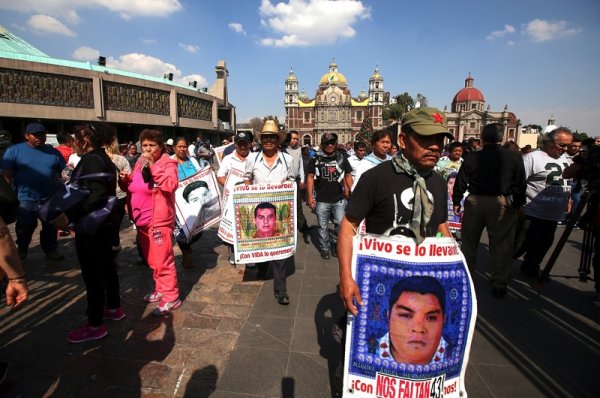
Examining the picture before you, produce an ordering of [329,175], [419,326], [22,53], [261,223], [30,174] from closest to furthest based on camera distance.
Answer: [419,326], [261,223], [30,174], [329,175], [22,53]

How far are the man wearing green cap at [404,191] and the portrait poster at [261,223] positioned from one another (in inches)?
83.2

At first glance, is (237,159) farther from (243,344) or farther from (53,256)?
(53,256)

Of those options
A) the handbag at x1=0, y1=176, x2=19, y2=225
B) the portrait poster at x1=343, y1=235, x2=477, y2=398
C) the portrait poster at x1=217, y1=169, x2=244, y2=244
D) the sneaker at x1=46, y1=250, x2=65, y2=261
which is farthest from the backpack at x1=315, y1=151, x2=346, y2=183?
the sneaker at x1=46, y1=250, x2=65, y2=261

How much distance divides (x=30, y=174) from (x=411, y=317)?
568cm

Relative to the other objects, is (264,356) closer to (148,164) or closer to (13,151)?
(148,164)

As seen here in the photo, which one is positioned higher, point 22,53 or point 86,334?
point 22,53

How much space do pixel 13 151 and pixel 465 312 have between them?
20.1 feet

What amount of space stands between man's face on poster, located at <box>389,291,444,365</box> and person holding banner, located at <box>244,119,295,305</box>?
7.60 feet

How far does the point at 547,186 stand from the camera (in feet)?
14.7

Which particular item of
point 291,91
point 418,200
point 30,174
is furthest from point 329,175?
point 291,91

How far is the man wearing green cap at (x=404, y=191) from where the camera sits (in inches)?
70.6

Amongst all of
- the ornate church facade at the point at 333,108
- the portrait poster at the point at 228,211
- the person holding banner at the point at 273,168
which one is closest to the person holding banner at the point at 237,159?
the portrait poster at the point at 228,211

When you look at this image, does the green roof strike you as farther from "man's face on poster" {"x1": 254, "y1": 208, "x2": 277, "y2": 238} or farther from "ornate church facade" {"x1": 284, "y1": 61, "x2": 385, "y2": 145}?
"ornate church facade" {"x1": 284, "y1": 61, "x2": 385, "y2": 145}

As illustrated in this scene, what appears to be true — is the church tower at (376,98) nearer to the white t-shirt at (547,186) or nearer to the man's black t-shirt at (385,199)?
the white t-shirt at (547,186)
